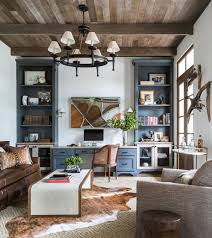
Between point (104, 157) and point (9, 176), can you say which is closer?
point (9, 176)

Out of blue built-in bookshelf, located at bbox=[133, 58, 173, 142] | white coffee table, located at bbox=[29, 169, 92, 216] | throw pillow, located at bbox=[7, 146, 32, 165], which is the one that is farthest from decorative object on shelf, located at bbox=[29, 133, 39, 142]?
white coffee table, located at bbox=[29, 169, 92, 216]

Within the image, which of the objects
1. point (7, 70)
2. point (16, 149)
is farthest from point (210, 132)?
point (7, 70)

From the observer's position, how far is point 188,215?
106 inches

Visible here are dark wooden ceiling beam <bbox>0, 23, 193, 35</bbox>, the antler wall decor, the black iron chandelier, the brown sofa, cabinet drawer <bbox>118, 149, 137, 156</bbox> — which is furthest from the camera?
cabinet drawer <bbox>118, 149, 137, 156</bbox>

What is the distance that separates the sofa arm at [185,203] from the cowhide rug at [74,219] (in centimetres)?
96

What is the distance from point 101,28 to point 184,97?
2.31 m

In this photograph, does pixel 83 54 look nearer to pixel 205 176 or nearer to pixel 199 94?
pixel 199 94

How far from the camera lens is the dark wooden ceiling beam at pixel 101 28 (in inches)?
227

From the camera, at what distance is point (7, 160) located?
16.7ft

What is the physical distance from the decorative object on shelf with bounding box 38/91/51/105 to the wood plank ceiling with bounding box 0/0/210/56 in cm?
136

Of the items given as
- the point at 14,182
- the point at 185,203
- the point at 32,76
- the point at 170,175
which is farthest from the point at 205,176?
the point at 32,76

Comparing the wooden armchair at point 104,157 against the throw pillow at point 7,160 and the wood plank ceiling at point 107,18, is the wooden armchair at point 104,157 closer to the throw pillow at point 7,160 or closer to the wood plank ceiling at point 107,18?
the throw pillow at point 7,160

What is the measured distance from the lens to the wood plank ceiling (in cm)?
491

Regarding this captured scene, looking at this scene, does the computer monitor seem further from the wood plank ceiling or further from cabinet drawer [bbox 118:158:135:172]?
the wood plank ceiling
